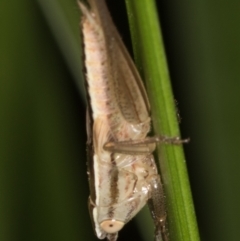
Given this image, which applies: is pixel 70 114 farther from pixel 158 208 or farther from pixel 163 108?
pixel 163 108

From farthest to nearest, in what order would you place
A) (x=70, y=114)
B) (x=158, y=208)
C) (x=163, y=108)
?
(x=70, y=114), (x=158, y=208), (x=163, y=108)

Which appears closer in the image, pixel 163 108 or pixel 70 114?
pixel 163 108

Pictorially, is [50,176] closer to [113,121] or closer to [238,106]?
[113,121]

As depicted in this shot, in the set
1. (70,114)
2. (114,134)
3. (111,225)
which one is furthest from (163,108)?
(70,114)

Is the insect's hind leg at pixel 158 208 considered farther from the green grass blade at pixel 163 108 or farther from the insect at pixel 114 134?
the green grass blade at pixel 163 108

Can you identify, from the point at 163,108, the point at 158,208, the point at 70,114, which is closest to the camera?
the point at 163,108

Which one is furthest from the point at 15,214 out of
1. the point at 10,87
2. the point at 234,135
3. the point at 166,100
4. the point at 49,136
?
the point at 166,100

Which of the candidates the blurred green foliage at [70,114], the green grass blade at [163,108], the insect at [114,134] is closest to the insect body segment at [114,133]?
the insect at [114,134]
